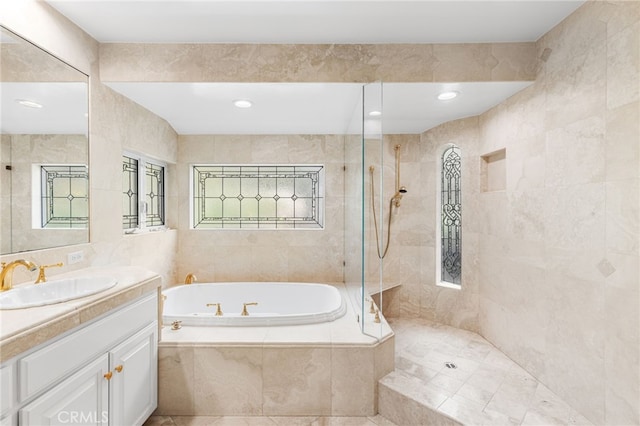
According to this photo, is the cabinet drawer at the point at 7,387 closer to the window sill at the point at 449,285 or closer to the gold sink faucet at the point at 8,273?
the gold sink faucet at the point at 8,273

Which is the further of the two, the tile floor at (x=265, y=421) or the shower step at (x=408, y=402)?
the tile floor at (x=265, y=421)

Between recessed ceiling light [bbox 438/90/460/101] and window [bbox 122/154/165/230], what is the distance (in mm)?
2637

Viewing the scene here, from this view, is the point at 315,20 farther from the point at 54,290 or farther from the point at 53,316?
the point at 54,290

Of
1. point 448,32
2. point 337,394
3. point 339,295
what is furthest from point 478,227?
point 337,394

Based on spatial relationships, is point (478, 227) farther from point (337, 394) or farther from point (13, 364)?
point (13, 364)

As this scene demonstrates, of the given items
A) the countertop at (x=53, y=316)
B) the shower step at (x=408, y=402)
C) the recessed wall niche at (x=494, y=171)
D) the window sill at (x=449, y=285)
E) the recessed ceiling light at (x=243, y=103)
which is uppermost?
the recessed ceiling light at (x=243, y=103)

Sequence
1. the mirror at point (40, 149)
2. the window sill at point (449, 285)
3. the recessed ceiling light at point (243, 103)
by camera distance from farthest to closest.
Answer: the window sill at point (449, 285) < the recessed ceiling light at point (243, 103) < the mirror at point (40, 149)

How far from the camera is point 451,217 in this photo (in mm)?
2818

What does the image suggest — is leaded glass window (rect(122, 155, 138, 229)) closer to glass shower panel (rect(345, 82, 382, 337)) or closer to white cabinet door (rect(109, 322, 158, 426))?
white cabinet door (rect(109, 322, 158, 426))

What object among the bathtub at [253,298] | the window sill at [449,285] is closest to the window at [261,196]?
the bathtub at [253,298]

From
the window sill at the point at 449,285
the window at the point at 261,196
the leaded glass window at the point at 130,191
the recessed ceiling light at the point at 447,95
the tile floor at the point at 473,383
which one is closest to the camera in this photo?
the tile floor at the point at 473,383

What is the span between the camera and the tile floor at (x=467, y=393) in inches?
60.5

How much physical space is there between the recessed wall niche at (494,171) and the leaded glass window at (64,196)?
3.04 meters

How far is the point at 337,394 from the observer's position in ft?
5.76
